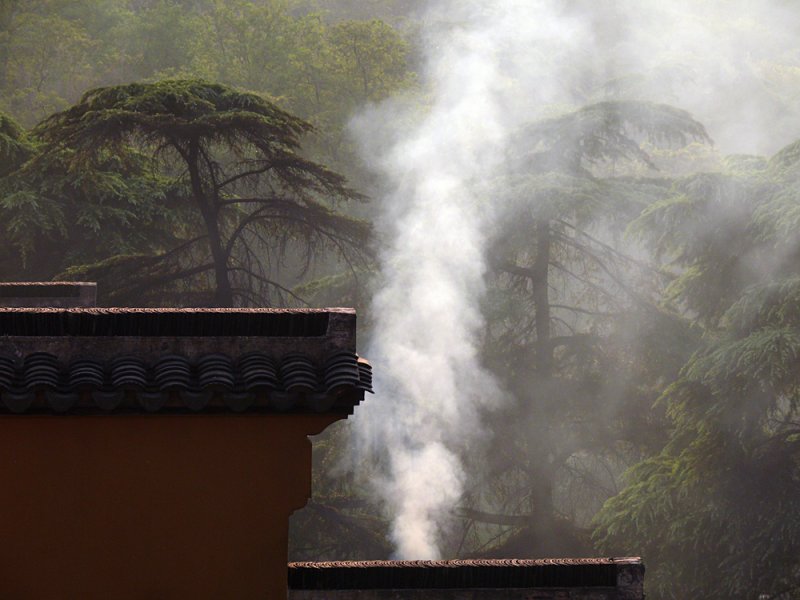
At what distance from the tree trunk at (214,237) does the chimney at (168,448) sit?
13881mm

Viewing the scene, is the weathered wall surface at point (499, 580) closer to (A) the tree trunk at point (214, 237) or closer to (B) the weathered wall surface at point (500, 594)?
(B) the weathered wall surface at point (500, 594)

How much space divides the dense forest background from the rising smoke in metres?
0.20

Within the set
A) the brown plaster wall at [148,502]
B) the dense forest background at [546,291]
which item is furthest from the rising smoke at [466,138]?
the brown plaster wall at [148,502]

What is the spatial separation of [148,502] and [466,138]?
921 inches

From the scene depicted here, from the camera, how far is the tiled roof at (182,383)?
17.7 feet

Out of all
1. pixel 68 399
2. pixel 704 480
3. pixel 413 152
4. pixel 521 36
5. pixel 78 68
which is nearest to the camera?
pixel 68 399

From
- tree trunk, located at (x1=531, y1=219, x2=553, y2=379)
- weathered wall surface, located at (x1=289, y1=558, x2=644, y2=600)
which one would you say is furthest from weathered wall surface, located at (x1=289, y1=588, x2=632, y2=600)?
tree trunk, located at (x1=531, y1=219, x2=553, y2=379)

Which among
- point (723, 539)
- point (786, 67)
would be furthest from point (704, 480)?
point (786, 67)

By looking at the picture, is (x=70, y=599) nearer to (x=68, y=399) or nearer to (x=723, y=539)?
(x=68, y=399)

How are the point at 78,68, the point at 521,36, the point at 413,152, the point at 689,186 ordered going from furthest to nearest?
1. the point at 521,36
2. the point at 78,68
3. the point at 413,152
4. the point at 689,186

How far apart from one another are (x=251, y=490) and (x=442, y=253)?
17.6 m

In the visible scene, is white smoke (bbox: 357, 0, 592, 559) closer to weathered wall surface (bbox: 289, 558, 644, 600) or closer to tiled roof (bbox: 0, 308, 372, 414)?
weathered wall surface (bbox: 289, 558, 644, 600)

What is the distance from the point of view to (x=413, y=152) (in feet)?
103

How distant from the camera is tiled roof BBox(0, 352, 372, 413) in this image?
5406 millimetres
